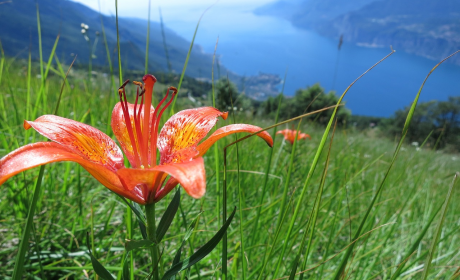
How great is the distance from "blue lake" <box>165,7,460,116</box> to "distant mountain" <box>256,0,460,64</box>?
6828 millimetres

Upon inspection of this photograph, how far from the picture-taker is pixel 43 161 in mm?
462

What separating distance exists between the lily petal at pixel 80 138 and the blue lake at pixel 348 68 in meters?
69.5

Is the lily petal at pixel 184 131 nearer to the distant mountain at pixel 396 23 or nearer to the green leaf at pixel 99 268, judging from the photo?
the green leaf at pixel 99 268

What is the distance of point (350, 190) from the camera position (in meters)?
2.18

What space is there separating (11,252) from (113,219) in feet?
1.40

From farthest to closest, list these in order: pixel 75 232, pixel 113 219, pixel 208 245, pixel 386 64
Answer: pixel 386 64 < pixel 113 219 < pixel 75 232 < pixel 208 245

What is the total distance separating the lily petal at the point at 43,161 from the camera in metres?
0.44

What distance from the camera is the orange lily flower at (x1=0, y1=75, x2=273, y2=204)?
457 mm

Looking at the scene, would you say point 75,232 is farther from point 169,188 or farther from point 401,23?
point 401,23

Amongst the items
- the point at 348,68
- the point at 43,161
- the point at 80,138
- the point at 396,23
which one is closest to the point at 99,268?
the point at 43,161

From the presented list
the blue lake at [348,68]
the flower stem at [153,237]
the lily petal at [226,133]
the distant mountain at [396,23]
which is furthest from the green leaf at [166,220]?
the distant mountain at [396,23]

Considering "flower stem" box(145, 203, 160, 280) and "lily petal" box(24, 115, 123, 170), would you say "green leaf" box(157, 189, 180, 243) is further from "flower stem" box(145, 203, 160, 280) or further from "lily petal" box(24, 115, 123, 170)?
"lily petal" box(24, 115, 123, 170)

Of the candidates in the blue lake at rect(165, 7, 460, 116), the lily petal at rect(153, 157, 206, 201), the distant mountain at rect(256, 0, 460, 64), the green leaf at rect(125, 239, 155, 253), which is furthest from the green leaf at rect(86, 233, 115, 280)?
the distant mountain at rect(256, 0, 460, 64)

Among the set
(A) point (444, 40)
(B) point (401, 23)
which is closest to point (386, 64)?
(A) point (444, 40)
